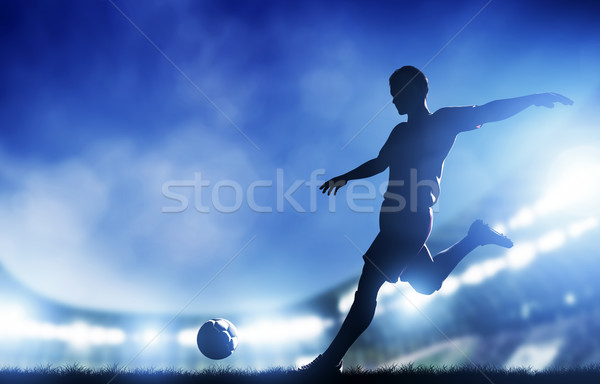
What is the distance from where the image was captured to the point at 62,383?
439cm

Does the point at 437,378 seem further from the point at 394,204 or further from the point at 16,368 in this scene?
the point at 16,368

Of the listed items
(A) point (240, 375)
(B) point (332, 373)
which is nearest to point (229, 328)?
(A) point (240, 375)

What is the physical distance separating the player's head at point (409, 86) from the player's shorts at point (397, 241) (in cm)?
136

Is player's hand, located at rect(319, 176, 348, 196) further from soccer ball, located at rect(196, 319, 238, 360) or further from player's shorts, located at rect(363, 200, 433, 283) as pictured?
soccer ball, located at rect(196, 319, 238, 360)

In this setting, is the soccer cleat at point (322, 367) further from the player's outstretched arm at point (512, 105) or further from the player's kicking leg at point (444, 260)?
the player's outstretched arm at point (512, 105)

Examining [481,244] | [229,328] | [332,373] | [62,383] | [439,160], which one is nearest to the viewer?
[62,383]

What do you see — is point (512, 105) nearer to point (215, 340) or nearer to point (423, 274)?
point (423, 274)

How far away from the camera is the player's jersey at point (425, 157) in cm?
498

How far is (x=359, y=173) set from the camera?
17.6ft

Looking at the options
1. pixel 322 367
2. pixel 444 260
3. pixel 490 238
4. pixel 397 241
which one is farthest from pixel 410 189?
pixel 322 367

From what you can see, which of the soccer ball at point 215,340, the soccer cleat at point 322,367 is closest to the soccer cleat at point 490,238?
the soccer cleat at point 322,367

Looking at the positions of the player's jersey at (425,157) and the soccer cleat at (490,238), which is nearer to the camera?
the player's jersey at (425,157)

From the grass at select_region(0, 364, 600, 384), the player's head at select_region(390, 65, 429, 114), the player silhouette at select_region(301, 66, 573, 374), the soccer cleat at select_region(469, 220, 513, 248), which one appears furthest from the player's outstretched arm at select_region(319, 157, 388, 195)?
the grass at select_region(0, 364, 600, 384)

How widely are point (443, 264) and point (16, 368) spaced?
18.0 feet
